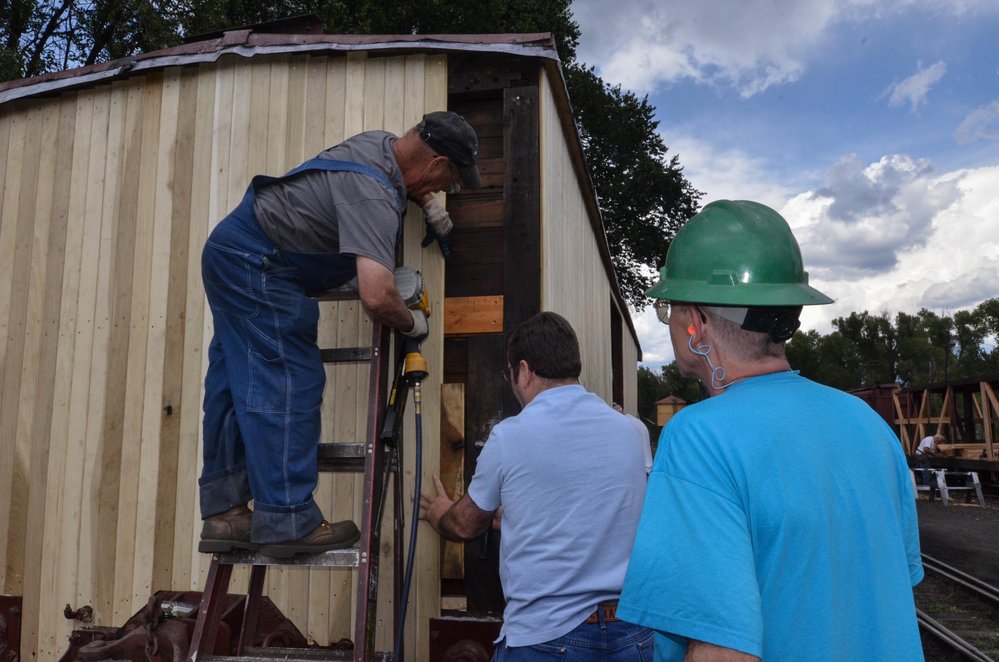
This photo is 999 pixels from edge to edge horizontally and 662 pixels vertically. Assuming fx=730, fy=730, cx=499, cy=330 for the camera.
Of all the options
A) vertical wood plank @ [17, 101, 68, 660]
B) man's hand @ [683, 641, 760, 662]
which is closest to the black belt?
man's hand @ [683, 641, 760, 662]

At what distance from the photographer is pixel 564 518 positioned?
2.43 m

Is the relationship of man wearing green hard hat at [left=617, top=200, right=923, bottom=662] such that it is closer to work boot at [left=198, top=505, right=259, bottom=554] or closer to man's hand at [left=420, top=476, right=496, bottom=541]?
man's hand at [left=420, top=476, right=496, bottom=541]

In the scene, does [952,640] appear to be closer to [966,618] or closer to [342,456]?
[966,618]

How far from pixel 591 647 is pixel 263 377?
4.90 ft

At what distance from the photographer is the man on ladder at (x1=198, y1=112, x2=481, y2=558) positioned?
267 centimetres

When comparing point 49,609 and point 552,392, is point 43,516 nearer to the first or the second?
point 49,609

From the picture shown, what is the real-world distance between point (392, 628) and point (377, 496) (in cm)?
104

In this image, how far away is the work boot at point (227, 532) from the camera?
2.74m

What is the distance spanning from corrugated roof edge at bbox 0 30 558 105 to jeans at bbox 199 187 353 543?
1.60 m

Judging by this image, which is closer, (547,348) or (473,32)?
(547,348)

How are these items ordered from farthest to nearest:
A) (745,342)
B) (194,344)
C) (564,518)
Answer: (194,344), (564,518), (745,342)

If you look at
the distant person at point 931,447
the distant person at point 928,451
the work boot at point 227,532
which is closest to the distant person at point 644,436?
the work boot at point 227,532

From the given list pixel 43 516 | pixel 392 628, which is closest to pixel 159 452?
pixel 43 516

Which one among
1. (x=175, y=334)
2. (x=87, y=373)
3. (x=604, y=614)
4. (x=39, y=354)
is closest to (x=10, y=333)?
(x=39, y=354)
